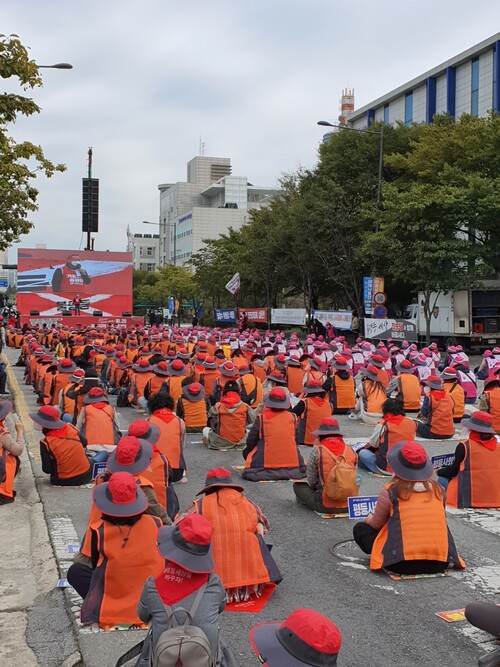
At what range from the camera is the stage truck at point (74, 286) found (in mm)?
50406

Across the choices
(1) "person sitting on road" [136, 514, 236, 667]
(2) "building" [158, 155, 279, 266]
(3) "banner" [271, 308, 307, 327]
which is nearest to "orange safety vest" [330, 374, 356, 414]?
(1) "person sitting on road" [136, 514, 236, 667]

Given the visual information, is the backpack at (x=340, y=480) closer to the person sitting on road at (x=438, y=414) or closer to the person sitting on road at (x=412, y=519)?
the person sitting on road at (x=412, y=519)

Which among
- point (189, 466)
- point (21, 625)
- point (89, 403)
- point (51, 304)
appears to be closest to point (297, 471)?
point (189, 466)

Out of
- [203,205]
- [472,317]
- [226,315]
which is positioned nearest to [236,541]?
[472,317]

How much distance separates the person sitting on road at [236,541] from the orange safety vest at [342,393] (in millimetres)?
9726

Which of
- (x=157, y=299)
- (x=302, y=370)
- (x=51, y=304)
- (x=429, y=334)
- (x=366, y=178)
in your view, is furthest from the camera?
(x=157, y=299)

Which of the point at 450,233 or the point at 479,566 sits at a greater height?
the point at 450,233

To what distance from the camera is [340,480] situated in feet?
25.1

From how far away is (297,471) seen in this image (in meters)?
9.45

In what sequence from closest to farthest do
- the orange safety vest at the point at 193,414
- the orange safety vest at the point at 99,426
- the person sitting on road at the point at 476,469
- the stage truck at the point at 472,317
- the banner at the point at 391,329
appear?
the person sitting on road at the point at 476,469 < the orange safety vest at the point at 99,426 < the orange safety vest at the point at 193,414 < the banner at the point at 391,329 < the stage truck at the point at 472,317

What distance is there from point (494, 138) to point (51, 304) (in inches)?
1261

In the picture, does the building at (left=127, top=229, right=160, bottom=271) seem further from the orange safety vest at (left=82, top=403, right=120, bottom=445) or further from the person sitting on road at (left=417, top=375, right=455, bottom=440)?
the orange safety vest at (left=82, top=403, right=120, bottom=445)

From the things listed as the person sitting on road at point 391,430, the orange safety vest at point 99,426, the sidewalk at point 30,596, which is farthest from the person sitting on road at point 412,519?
the orange safety vest at point 99,426

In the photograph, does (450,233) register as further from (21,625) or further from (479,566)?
(21,625)
